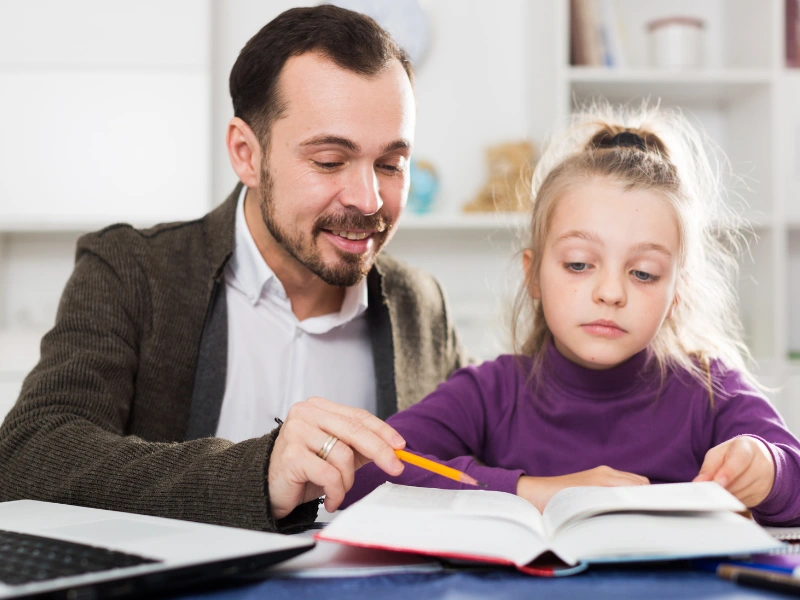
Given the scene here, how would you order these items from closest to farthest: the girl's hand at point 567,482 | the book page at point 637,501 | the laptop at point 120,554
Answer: the laptop at point 120,554
the book page at point 637,501
the girl's hand at point 567,482

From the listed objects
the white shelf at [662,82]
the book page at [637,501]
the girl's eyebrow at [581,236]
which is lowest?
the book page at [637,501]

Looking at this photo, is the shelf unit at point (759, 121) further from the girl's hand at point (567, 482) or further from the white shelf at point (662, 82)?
the girl's hand at point (567, 482)

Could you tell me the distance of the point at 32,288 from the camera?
9.62 feet

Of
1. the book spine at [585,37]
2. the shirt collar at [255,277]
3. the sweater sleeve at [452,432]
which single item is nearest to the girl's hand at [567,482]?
the sweater sleeve at [452,432]

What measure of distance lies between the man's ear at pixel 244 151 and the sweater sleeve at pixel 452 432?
0.58 metres

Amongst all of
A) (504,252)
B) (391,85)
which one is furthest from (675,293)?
(504,252)

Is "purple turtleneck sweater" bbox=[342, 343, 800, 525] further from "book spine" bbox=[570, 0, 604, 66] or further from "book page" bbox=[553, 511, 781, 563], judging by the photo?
"book spine" bbox=[570, 0, 604, 66]

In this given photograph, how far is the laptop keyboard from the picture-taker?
0.58 m

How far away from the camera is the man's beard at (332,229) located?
4.70ft

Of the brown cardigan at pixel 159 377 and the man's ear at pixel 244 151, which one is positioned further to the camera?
the man's ear at pixel 244 151

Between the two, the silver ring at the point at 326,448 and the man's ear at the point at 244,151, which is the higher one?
the man's ear at the point at 244,151

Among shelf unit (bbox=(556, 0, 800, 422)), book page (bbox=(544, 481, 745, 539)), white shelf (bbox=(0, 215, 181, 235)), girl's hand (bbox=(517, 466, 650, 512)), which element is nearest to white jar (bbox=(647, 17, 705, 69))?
shelf unit (bbox=(556, 0, 800, 422))

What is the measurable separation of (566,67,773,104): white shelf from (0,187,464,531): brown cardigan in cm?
129

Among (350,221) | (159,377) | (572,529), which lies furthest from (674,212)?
(159,377)
